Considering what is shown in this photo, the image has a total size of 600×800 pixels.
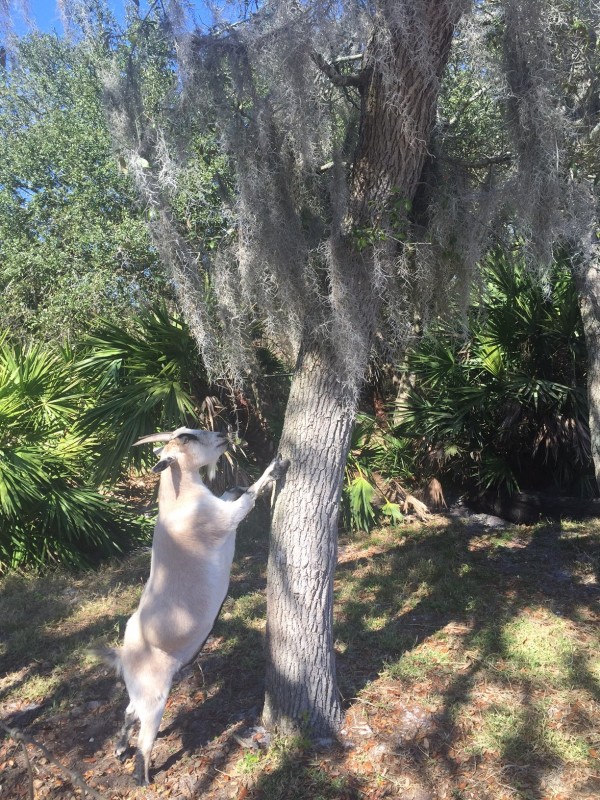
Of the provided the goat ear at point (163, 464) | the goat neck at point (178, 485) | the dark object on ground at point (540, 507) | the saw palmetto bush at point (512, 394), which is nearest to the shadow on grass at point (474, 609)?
the dark object on ground at point (540, 507)

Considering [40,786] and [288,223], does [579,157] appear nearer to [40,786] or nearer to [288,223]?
[288,223]

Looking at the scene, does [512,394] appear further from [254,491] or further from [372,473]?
[254,491]

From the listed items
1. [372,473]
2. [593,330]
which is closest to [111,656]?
[593,330]

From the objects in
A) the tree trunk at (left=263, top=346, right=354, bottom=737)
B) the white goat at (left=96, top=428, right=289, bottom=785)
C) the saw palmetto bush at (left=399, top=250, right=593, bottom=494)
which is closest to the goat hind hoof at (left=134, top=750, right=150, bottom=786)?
the white goat at (left=96, top=428, right=289, bottom=785)

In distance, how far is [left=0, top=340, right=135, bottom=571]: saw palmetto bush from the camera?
6.26 meters

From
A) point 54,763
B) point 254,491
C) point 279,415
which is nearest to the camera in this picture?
point 54,763

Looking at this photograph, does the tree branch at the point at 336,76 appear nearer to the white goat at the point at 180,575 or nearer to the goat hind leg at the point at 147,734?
the white goat at the point at 180,575

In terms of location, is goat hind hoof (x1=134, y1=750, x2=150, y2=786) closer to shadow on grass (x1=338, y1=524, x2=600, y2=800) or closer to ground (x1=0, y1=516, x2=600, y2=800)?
ground (x1=0, y1=516, x2=600, y2=800)

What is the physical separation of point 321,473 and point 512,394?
12.9 feet

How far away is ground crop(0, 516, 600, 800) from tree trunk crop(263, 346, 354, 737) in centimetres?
23

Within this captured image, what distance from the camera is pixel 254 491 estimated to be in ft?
11.2

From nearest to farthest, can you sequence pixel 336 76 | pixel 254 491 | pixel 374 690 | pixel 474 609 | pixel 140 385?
pixel 254 491 < pixel 336 76 < pixel 374 690 < pixel 474 609 < pixel 140 385

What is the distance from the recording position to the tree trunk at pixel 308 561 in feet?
11.6

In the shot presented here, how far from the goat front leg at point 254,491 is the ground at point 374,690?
1.26 meters
